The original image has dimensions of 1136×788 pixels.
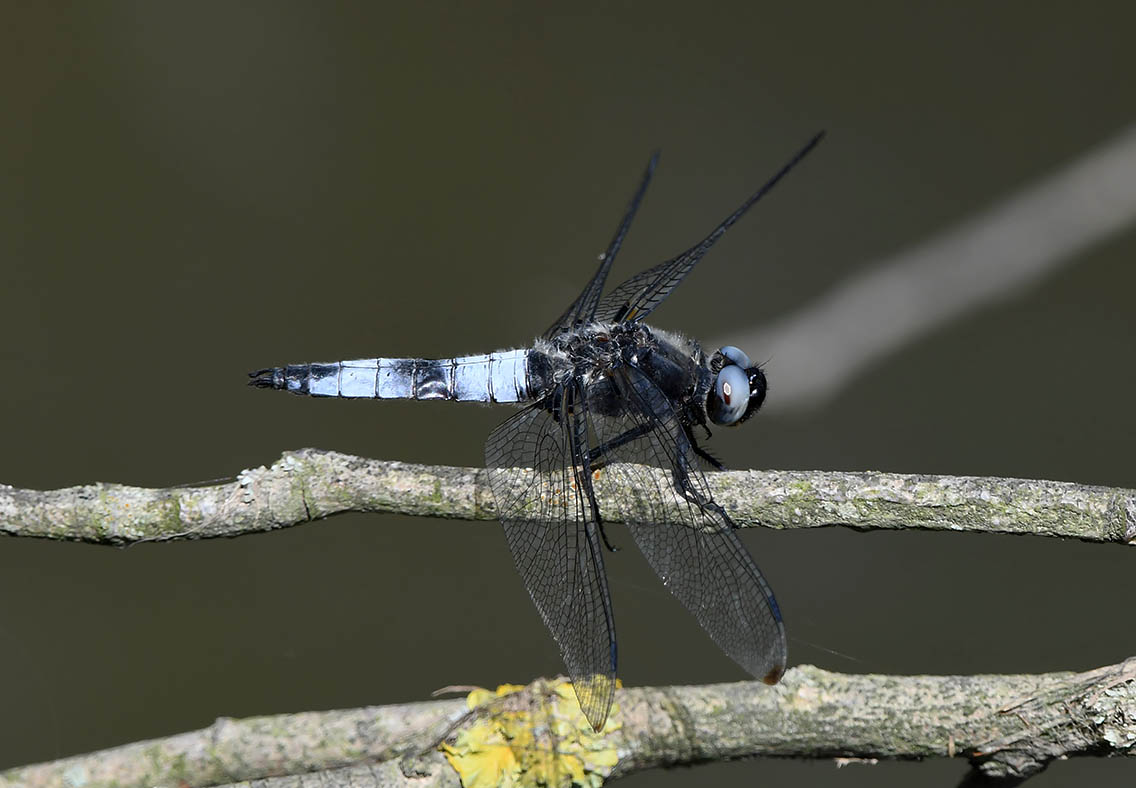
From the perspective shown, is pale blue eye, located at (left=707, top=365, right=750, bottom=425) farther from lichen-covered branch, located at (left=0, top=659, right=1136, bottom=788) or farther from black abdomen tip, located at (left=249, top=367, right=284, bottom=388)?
black abdomen tip, located at (left=249, top=367, right=284, bottom=388)

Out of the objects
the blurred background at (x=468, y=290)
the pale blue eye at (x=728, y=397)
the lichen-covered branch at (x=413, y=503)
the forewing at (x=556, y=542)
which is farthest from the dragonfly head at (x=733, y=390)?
the blurred background at (x=468, y=290)

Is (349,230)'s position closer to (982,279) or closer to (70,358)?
(70,358)

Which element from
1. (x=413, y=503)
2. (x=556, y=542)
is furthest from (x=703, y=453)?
(x=413, y=503)

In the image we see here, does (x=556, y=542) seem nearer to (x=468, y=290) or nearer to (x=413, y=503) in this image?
(x=413, y=503)

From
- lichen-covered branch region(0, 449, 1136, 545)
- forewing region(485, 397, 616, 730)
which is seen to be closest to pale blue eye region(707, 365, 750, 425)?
forewing region(485, 397, 616, 730)

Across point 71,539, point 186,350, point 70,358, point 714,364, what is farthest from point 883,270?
point 70,358

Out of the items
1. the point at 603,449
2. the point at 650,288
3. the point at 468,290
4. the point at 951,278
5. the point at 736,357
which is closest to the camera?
the point at 603,449
